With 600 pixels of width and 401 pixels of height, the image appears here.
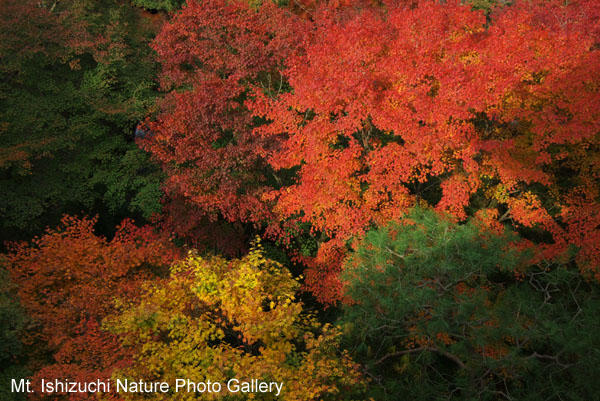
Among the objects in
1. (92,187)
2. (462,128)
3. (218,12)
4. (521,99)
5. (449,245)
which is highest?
(218,12)

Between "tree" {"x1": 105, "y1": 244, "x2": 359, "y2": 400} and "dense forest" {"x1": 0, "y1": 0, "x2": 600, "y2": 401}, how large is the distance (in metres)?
0.06

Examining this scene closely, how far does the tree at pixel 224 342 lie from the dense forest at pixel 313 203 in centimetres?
6

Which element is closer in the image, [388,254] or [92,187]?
[388,254]

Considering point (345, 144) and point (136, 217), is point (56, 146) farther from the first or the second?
point (345, 144)

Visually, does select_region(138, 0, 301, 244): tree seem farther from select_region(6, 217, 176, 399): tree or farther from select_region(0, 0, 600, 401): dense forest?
select_region(6, 217, 176, 399): tree

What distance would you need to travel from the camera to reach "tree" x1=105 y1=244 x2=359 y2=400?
9.30 metres

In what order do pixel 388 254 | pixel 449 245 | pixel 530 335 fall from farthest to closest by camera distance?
1. pixel 388 254
2. pixel 449 245
3. pixel 530 335

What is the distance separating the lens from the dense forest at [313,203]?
10305 mm

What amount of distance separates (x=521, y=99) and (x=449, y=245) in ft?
16.0

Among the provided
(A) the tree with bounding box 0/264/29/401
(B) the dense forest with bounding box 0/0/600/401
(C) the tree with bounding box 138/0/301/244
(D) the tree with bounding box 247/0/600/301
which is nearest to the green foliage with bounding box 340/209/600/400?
(B) the dense forest with bounding box 0/0/600/401

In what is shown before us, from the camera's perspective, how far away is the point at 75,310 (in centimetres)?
1234

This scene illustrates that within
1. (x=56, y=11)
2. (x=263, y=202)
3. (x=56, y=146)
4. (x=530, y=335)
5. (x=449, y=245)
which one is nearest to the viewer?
(x=530, y=335)

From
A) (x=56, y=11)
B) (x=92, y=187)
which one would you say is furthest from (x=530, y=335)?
(x=56, y=11)

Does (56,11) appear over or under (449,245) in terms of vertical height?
over
